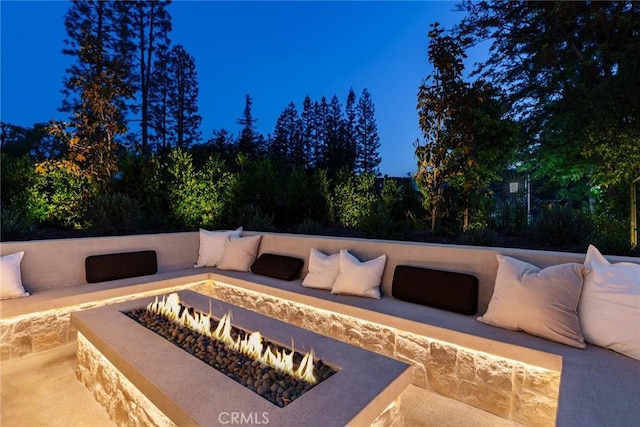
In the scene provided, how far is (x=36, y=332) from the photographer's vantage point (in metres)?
2.71

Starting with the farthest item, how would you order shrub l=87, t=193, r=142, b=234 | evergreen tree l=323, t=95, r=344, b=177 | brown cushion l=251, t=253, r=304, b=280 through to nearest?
evergreen tree l=323, t=95, r=344, b=177 < shrub l=87, t=193, r=142, b=234 < brown cushion l=251, t=253, r=304, b=280

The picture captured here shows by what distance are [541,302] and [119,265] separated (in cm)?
393

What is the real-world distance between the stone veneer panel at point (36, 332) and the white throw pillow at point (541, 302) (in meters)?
3.47

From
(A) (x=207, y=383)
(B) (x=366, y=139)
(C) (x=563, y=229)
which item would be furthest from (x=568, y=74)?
(B) (x=366, y=139)

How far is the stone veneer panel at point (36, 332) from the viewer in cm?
257

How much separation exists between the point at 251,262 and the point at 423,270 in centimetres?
220

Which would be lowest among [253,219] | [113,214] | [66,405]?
[66,405]

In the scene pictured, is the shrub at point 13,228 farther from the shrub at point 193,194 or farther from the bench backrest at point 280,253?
the shrub at point 193,194

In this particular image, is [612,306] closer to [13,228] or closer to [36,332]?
[36,332]

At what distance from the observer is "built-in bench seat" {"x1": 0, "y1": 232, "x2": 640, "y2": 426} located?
61.2 inches

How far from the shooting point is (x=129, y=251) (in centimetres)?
371

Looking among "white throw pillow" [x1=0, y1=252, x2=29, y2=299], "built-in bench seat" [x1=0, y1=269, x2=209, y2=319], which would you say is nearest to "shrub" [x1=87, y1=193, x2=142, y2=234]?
"built-in bench seat" [x1=0, y1=269, x2=209, y2=319]

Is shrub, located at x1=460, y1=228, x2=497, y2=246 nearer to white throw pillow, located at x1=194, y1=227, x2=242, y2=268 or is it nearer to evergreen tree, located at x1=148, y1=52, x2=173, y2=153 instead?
white throw pillow, located at x1=194, y1=227, x2=242, y2=268

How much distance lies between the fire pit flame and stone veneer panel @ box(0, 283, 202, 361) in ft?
3.32
